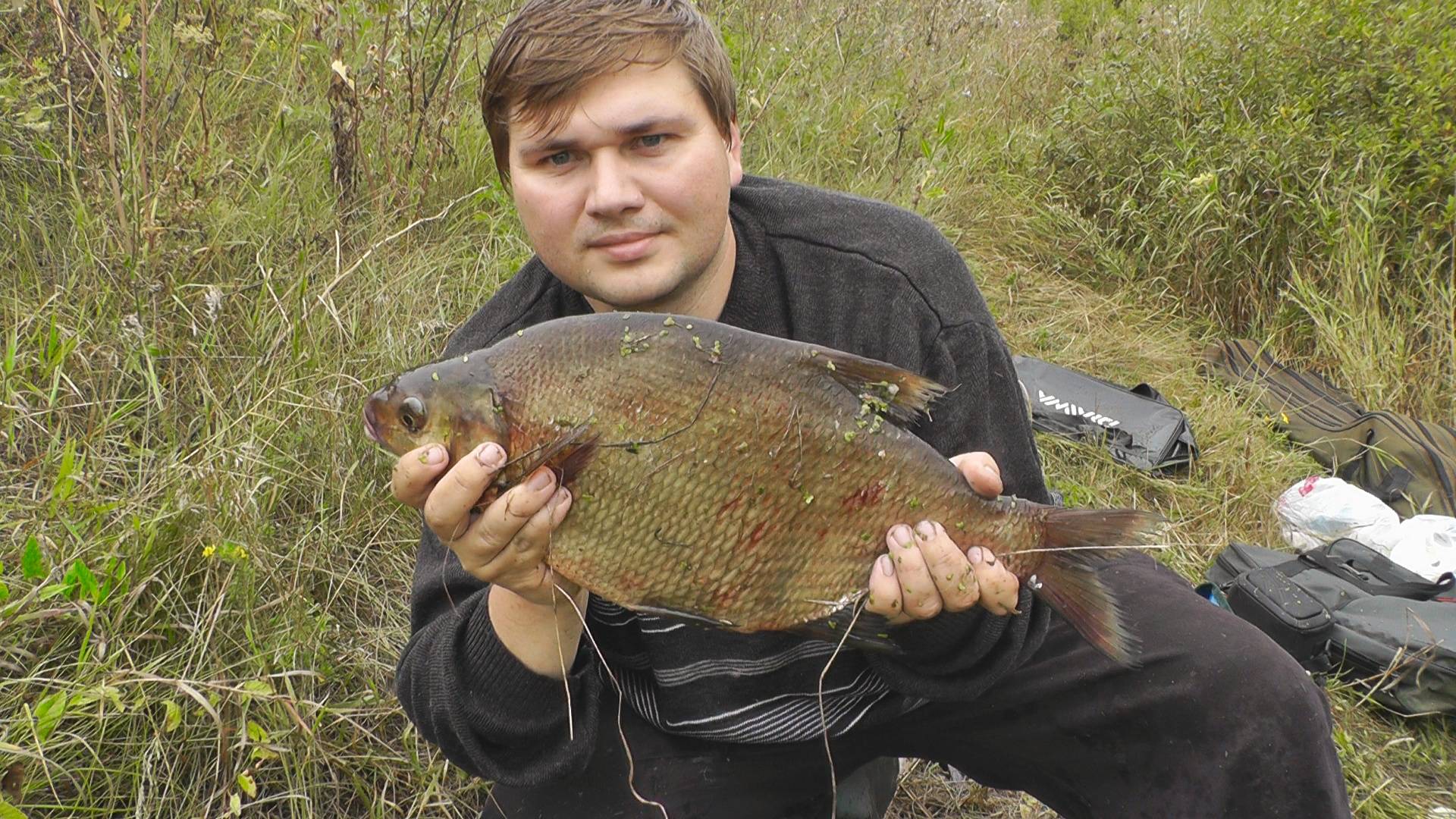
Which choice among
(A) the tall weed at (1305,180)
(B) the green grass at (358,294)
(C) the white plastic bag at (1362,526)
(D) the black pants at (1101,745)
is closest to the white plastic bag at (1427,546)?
(C) the white plastic bag at (1362,526)

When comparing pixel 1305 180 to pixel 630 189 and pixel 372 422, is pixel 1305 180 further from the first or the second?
pixel 372 422

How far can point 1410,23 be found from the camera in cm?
428

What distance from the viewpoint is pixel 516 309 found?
192 cm

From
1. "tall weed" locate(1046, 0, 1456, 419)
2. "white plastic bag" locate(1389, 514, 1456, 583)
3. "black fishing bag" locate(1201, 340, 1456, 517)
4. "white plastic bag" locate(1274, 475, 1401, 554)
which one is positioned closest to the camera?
"white plastic bag" locate(1389, 514, 1456, 583)

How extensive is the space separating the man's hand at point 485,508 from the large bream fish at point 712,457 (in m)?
0.03

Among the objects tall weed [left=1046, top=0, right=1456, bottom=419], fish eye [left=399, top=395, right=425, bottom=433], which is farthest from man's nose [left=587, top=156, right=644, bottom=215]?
tall weed [left=1046, top=0, right=1456, bottom=419]

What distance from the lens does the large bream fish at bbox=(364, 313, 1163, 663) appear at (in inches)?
54.2

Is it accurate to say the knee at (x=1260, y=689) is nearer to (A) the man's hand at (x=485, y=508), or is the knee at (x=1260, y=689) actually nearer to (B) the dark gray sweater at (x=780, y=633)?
(B) the dark gray sweater at (x=780, y=633)

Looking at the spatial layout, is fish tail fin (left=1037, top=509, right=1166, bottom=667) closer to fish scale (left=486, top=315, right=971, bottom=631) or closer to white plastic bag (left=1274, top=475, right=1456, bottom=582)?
fish scale (left=486, top=315, right=971, bottom=631)

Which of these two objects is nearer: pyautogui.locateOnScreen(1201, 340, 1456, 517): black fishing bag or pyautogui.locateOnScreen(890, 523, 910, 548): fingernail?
pyautogui.locateOnScreen(890, 523, 910, 548): fingernail

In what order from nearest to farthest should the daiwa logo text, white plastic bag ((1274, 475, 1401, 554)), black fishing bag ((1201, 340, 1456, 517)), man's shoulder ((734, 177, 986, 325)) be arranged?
man's shoulder ((734, 177, 986, 325)) → white plastic bag ((1274, 475, 1401, 554)) → black fishing bag ((1201, 340, 1456, 517)) → the daiwa logo text

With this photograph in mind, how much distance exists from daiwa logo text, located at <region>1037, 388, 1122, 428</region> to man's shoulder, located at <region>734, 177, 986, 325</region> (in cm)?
190

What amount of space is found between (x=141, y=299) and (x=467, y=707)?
139 centimetres

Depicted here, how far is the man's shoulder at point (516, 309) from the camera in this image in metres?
1.88
